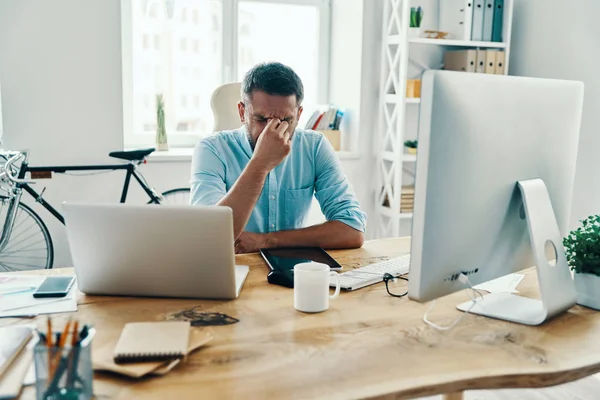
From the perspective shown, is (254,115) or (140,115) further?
(140,115)

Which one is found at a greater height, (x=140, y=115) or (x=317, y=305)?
(x=140, y=115)

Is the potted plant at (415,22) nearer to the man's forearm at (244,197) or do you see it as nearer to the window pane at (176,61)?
the window pane at (176,61)

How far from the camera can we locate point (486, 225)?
3.67 ft

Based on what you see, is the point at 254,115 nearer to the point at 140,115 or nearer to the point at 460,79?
the point at 460,79

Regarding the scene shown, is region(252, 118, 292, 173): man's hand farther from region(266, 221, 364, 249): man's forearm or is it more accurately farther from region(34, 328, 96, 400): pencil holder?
region(34, 328, 96, 400): pencil holder

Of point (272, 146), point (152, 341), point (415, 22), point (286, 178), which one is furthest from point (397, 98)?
point (152, 341)

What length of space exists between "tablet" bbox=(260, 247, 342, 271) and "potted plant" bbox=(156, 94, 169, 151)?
1.90 m

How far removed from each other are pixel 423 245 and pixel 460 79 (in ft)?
0.93

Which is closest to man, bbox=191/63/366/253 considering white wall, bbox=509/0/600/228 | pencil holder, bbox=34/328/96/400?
pencil holder, bbox=34/328/96/400

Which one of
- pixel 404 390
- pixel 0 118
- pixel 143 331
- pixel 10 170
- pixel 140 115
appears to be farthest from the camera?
pixel 140 115

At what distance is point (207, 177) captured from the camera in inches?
74.6

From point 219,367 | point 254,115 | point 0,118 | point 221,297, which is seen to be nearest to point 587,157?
point 254,115

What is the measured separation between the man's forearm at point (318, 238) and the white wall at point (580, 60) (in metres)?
1.86

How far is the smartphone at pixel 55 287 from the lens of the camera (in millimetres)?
1271
